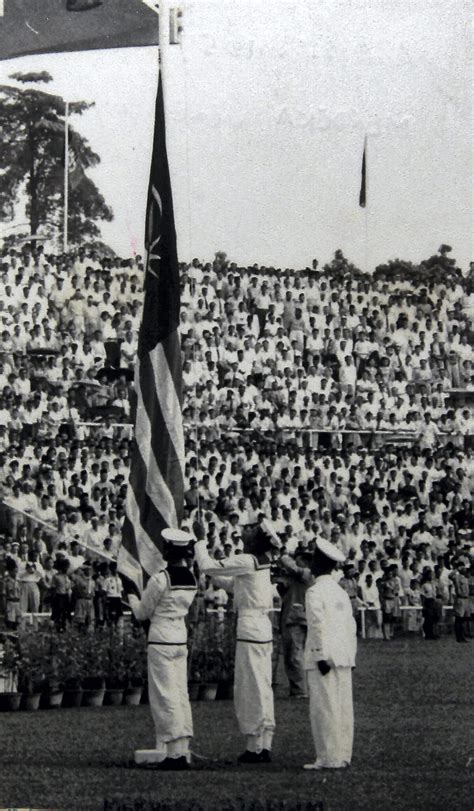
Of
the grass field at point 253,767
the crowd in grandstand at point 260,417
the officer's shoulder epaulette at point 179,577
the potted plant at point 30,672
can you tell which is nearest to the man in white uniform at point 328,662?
the grass field at point 253,767

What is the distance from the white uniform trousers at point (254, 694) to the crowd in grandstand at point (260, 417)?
536 cm

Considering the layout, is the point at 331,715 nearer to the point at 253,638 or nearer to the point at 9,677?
the point at 253,638

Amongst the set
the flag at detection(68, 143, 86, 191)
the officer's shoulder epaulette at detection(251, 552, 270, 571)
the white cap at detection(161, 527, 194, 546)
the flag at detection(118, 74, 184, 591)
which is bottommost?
the officer's shoulder epaulette at detection(251, 552, 270, 571)

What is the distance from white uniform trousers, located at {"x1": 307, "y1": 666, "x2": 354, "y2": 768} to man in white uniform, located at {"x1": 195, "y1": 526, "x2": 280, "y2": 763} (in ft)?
1.41

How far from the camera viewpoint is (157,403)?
1214 centimetres

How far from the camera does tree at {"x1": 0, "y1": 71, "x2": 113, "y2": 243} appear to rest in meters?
17.9

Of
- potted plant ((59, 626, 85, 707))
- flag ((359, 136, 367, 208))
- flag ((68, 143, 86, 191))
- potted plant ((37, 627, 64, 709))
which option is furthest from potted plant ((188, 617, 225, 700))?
flag ((68, 143, 86, 191))

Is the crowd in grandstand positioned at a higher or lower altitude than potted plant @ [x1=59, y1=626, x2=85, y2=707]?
higher

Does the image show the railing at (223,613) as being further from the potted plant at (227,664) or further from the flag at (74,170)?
the flag at (74,170)

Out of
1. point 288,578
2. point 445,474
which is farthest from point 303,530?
point 288,578

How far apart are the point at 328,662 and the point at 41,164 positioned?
1178cm

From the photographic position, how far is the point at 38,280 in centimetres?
2178

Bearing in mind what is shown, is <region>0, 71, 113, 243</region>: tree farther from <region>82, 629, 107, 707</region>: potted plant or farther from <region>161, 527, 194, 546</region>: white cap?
<region>161, 527, 194, 546</region>: white cap

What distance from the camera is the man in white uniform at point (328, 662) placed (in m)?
11.0
